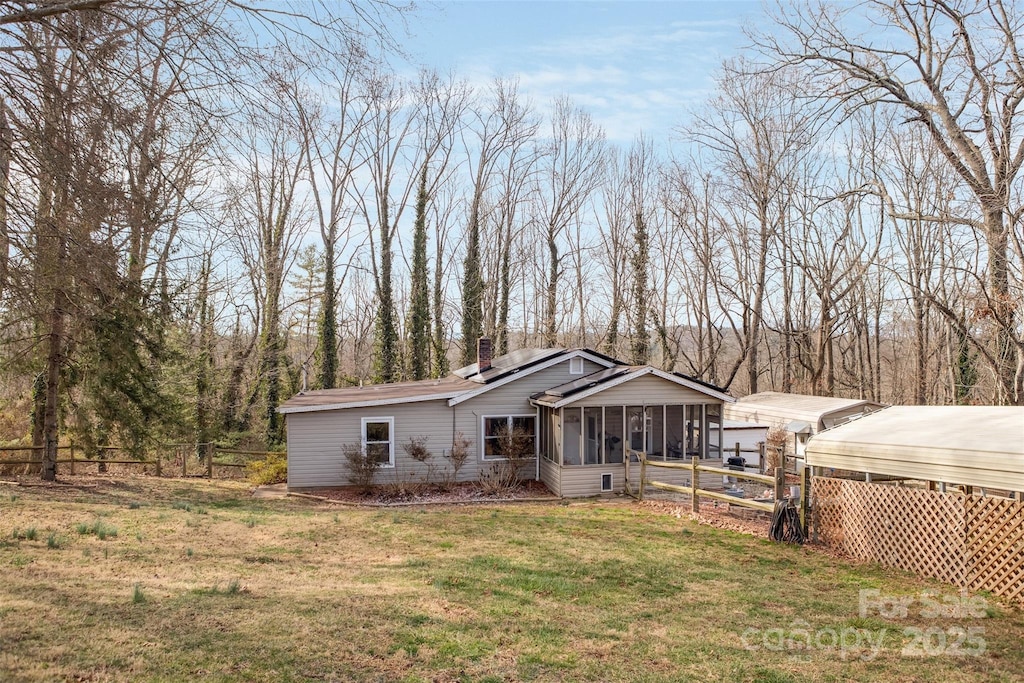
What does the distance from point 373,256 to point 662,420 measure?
2199cm

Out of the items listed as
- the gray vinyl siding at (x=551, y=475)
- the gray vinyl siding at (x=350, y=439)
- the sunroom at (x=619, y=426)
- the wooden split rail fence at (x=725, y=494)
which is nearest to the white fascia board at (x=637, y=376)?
the sunroom at (x=619, y=426)

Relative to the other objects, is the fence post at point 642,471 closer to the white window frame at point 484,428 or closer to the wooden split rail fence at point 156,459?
the white window frame at point 484,428

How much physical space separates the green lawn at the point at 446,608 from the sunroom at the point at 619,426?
4880 mm

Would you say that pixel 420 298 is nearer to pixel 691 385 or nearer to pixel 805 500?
pixel 691 385

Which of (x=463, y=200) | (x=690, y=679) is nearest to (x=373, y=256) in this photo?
(x=463, y=200)

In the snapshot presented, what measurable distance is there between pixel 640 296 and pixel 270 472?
808 inches

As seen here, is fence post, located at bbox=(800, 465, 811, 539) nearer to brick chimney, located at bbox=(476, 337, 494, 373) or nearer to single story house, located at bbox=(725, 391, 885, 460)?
single story house, located at bbox=(725, 391, 885, 460)

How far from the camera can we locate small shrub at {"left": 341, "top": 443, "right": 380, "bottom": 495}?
16391 mm

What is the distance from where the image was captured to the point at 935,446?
372 inches

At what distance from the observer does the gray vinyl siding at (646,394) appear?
16.4 meters

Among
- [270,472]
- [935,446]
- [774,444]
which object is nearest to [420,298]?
[270,472]

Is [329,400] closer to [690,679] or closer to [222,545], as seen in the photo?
[222,545]

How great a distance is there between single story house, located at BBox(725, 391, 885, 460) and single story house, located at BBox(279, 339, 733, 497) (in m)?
2.44

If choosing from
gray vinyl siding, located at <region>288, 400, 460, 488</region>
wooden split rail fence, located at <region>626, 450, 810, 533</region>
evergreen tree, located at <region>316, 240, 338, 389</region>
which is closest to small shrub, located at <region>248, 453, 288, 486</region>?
gray vinyl siding, located at <region>288, 400, 460, 488</region>
